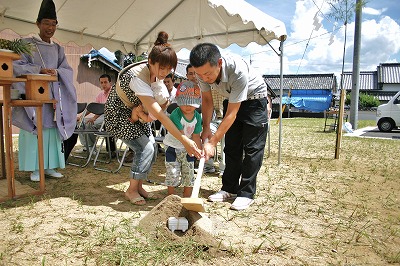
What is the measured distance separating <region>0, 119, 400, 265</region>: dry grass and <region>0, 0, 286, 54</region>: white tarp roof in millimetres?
2416

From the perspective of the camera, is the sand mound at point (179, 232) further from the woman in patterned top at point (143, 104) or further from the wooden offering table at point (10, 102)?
A: the wooden offering table at point (10, 102)

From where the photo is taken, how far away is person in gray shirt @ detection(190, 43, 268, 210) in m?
2.46

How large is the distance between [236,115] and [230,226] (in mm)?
1048

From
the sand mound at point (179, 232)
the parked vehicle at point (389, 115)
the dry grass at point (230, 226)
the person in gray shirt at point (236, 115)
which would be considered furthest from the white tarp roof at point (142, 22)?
the parked vehicle at point (389, 115)

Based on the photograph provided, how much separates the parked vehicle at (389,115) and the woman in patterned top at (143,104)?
12.7 metres

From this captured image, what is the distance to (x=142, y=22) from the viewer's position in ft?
19.7

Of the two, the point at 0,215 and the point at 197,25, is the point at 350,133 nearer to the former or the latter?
the point at 197,25

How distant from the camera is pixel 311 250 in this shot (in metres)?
2.07

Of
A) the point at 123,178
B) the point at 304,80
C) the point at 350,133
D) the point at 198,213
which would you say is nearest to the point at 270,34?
the point at 123,178

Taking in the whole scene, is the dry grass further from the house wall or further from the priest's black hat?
the house wall

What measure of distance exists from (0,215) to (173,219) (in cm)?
153

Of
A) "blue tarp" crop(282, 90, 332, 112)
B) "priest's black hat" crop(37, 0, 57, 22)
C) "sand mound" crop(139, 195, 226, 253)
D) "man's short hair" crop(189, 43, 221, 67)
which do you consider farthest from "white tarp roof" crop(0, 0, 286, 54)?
"blue tarp" crop(282, 90, 332, 112)

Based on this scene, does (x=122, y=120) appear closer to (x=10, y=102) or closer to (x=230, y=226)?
(x=10, y=102)

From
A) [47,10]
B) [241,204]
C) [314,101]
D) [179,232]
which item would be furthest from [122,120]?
[314,101]
